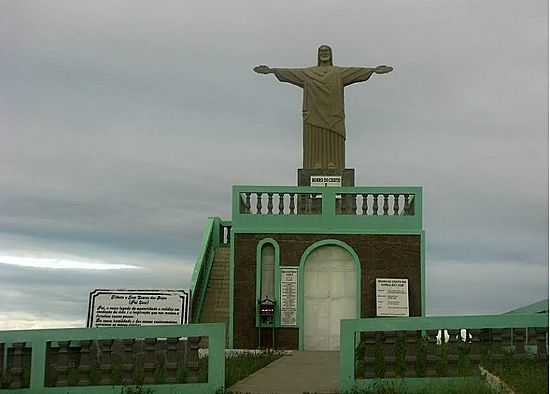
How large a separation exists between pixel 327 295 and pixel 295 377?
25.7 feet

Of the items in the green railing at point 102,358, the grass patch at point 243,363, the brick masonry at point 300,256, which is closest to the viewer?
the green railing at point 102,358

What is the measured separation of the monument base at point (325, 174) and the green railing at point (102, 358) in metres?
12.3

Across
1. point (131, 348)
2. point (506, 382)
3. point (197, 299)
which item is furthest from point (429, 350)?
point (197, 299)

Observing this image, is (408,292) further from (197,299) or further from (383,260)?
(197,299)

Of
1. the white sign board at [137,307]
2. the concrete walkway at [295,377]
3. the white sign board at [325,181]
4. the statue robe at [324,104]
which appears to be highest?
the statue robe at [324,104]

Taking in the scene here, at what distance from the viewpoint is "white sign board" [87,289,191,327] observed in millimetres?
17078

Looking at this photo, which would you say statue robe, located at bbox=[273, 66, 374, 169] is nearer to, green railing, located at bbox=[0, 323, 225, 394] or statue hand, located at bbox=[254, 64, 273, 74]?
statue hand, located at bbox=[254, 64, 273, 74]

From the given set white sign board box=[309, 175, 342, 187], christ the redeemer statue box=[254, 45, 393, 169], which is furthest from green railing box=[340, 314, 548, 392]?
christ the redeemer statue box=[254, 45, 393, 169]

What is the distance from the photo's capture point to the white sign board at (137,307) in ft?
56.0

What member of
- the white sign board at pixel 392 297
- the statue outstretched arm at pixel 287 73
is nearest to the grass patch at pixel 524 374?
the white sign board at pixel 392 297

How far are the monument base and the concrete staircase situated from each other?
3.50 meters

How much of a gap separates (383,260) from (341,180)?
10.4ft

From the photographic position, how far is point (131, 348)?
1376 cm

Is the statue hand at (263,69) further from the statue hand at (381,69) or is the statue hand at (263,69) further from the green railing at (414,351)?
the green railing at (414,351)
